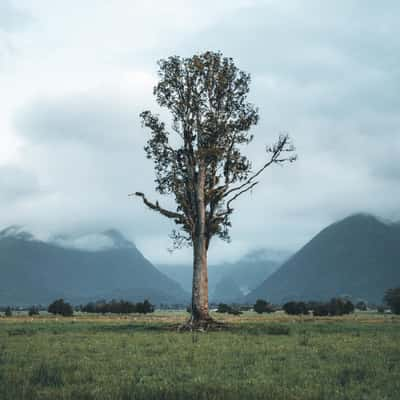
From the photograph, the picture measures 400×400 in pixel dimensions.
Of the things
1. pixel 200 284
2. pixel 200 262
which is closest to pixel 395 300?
pixel 200 284

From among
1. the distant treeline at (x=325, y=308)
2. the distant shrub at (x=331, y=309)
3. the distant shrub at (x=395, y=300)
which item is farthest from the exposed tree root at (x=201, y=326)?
the distant shrub at (x=395, y=300)

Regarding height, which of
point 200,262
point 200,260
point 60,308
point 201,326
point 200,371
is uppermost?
point 200,260

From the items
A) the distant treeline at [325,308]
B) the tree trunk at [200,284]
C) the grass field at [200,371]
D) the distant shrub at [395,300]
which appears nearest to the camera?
the grass field at [200,371]

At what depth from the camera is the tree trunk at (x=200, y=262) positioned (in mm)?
A: 46500

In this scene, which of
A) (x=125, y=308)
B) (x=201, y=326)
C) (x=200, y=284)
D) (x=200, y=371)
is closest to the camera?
(x=200, y=371)

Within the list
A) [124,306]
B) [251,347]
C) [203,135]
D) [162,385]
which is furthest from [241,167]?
[124,306]

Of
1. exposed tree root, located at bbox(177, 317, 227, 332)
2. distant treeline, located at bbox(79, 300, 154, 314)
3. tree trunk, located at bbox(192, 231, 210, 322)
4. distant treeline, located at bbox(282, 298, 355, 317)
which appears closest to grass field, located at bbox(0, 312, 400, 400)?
exposed tree root, located at bbox(177, 317, 227, 332)

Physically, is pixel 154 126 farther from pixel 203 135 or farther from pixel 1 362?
pixel 1 362

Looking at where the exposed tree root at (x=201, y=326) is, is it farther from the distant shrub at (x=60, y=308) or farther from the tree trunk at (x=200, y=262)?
the distant shrub at (x=60, y=308)

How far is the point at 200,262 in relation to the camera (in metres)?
46.8

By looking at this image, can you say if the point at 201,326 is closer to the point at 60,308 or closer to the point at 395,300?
the point at 395,300

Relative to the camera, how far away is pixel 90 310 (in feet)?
548

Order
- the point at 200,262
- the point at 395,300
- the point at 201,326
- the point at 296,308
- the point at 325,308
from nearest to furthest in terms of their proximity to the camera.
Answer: the point at 201,326 → the point at 200,262 → the point at 395,300 → the point at 325,308 → the point at 296,308

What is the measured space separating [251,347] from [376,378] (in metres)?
10.2
